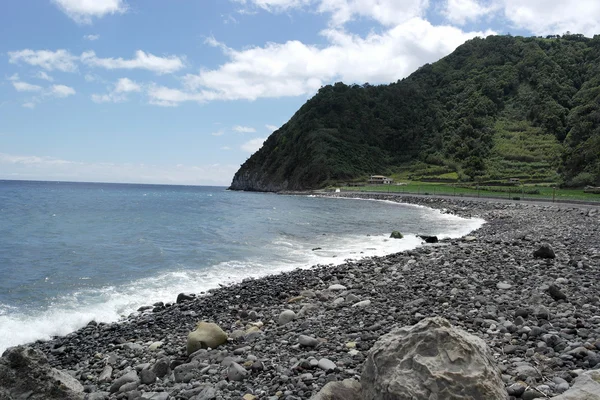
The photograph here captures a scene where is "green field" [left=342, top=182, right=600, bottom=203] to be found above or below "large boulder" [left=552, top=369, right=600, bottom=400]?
above

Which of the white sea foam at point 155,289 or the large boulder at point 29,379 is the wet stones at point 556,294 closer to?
the large boulder at point 29,379

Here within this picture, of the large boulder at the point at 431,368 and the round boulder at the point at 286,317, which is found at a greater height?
the large boulder at the point at 431,368

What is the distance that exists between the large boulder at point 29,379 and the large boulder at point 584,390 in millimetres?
6498

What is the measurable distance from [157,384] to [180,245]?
19353mm

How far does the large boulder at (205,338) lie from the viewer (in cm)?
848

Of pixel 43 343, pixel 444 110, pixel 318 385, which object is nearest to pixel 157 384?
pixel 318 385

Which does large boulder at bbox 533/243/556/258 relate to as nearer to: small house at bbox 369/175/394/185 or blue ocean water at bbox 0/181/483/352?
blue ocean water at bbox 0/181/483/352

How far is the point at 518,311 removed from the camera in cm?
804

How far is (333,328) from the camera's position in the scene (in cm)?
852

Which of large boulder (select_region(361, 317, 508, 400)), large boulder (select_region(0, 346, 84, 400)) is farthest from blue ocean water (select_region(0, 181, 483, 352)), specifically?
large boulder (select_region(361, 317, 508, 400))

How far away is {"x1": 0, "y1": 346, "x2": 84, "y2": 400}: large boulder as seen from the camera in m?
5.96

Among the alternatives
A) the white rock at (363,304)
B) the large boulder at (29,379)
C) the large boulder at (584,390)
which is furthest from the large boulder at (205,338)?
the large boulder at (584,390)

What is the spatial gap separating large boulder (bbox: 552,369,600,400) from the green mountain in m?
99.0

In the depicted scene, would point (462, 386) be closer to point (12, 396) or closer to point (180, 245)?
point (12, 396)
